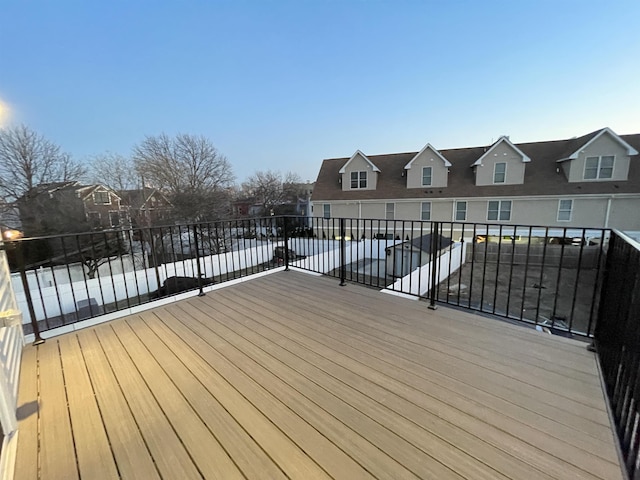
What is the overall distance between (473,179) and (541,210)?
3.14 metres

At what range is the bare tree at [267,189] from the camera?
Answer: 21906mm

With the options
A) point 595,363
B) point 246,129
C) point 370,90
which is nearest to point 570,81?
point 370,90

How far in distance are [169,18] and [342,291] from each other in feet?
25.3

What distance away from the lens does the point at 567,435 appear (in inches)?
48.7

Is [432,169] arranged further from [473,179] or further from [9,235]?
[9,235]

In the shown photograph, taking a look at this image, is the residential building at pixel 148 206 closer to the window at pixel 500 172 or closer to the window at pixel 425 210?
the window at pixel 425 210

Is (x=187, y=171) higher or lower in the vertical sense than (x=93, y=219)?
higher

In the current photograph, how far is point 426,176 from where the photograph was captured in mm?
13031

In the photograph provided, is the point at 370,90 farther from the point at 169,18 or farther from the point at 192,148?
the point at 192,148

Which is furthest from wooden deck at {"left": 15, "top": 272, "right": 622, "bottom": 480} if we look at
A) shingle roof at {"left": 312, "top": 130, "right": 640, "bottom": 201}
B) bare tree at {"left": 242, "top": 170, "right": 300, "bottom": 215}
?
bare tree at {"left": 242, "top": 170, "right": 300, "bottom": 215}

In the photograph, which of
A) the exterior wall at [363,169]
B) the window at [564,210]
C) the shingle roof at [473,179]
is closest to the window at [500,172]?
the shingle roof at [473,179]

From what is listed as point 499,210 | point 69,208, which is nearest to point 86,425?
point 69,208

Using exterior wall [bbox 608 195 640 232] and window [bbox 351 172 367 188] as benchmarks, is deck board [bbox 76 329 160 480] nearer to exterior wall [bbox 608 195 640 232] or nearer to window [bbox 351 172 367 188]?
window [bbox 351 172 367 188]

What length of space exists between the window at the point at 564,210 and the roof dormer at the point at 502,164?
1.82 meters
